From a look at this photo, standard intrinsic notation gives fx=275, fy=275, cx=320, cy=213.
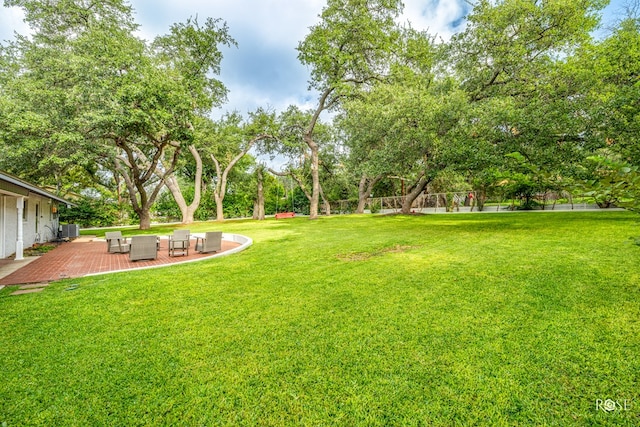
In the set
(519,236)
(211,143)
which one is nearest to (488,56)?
(519,236)

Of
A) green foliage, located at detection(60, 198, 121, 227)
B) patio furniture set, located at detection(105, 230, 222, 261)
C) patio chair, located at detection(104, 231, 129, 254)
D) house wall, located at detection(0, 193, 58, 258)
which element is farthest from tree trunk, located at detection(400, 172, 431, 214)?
green foliage, located at detection(60, 198, 121, 227)

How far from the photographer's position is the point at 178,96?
15562 millimetres

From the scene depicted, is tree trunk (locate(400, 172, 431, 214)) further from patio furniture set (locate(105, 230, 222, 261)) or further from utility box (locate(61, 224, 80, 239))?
utility box (locate(61, 224, 80, 239))

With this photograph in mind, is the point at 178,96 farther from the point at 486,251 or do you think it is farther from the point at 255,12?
the point at 486,251

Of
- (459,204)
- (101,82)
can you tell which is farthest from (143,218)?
(459,204)

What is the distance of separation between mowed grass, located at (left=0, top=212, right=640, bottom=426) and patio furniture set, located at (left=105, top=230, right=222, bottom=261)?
2.56 m

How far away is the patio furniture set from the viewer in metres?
8.28

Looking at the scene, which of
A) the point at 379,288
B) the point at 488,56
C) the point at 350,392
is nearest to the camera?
the point at 350,392

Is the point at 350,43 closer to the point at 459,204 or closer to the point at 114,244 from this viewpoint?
the point at 459,204

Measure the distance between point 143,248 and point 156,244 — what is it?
0.35 meters

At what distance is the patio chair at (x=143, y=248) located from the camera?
8.20 m

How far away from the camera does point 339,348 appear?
316 centimetres

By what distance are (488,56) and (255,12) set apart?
44.0 feet

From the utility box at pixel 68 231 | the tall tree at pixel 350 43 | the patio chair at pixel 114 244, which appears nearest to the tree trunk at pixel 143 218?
the utility box at pixel 68 231
